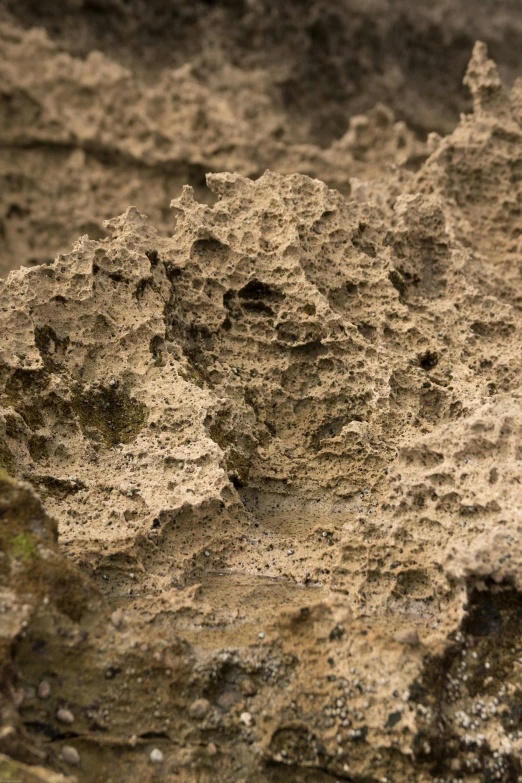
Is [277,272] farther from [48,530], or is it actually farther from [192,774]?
[192,774]

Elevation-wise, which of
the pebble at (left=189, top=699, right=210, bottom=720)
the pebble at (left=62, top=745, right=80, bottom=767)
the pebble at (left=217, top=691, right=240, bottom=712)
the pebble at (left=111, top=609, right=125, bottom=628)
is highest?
the pebble at (left=111, top=609, right=125, bottom=628)

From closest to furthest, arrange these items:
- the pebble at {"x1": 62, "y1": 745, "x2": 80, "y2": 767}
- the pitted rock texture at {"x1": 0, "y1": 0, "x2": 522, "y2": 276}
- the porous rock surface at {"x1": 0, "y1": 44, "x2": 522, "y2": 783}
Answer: the pebble at {"x1": 62, "y1": 745, "x2": 80, "y2": 767}
the porous rock surface at {"x1": 0, "y1": 44, "x2": 522, "y2": 783}
the pitted rock texture at {"x1": 0, "y1": 0, "x2": 522, "y2": 276}

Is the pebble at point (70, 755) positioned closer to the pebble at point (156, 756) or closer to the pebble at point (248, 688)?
the pebble at point (156, 756)

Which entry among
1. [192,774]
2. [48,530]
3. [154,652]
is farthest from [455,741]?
[48,530]

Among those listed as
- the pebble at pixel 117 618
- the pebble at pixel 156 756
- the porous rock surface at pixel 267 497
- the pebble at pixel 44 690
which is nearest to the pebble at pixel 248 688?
the porous rock surface at pixel 267 497

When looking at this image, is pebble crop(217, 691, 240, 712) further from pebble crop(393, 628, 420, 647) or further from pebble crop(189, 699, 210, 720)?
pebble crop(393, 628, 420, 647)

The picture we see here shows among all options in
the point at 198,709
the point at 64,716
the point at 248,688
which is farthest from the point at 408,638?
the point at 64,716

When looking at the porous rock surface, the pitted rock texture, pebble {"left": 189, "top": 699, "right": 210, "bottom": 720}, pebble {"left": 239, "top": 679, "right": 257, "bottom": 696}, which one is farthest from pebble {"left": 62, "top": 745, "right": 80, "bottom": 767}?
the pitted rock texture
